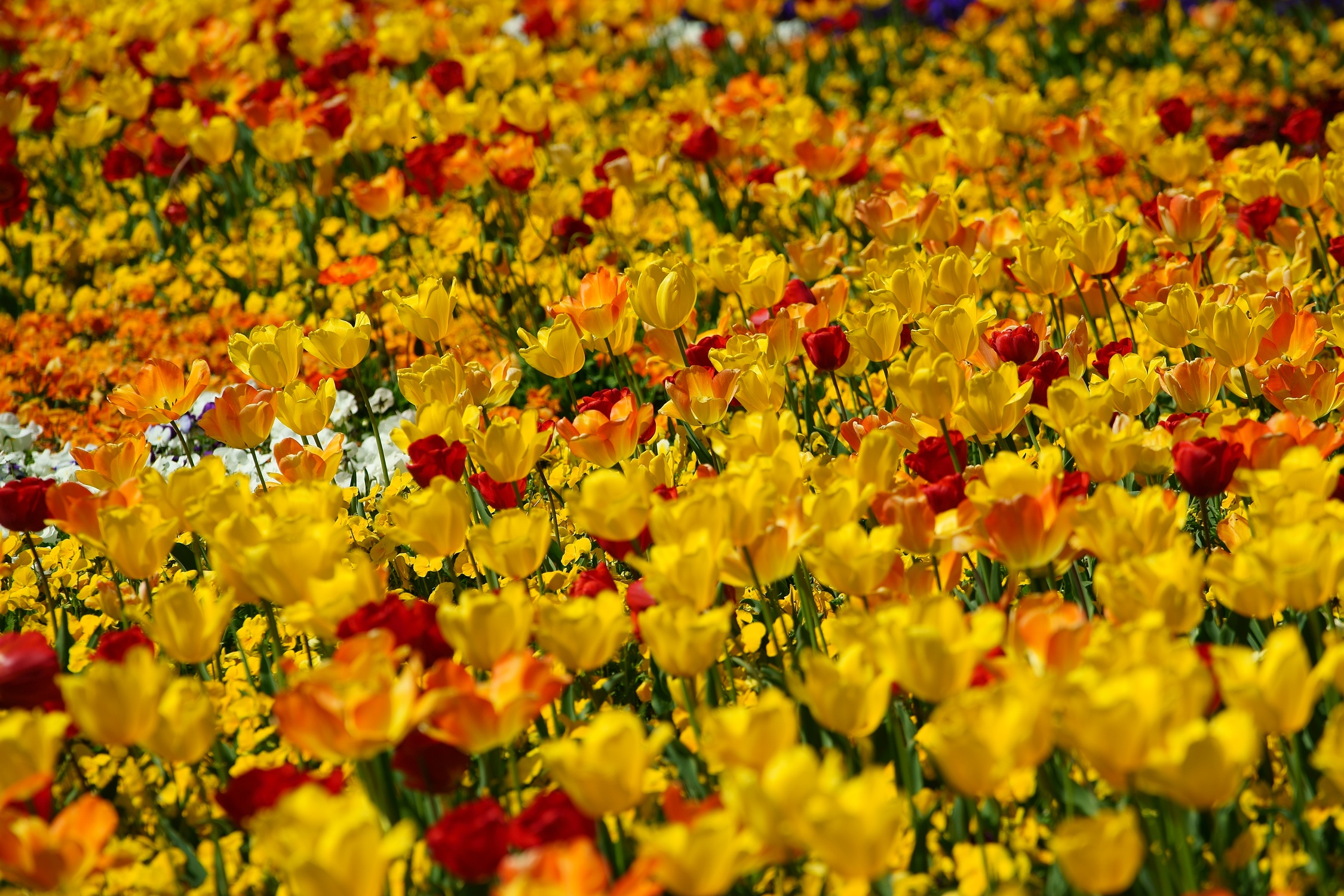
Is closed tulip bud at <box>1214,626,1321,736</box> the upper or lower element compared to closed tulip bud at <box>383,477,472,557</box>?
lower

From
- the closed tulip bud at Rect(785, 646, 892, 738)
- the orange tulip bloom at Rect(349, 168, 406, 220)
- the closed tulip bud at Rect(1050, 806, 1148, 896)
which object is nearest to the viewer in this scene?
the closed tulip bud at Rect(1050, 806, 1148, 896)

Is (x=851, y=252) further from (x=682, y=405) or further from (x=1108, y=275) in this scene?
(x=682, y=405)

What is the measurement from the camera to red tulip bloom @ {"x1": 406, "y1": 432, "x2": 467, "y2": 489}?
229 cm

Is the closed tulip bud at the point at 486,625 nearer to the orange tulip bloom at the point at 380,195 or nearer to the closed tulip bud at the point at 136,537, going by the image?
the closed tulip bud at the point at 136,537

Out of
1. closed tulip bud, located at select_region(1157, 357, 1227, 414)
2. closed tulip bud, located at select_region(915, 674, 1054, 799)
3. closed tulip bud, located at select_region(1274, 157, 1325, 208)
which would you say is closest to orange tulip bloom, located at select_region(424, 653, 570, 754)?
closed tulip bud, located at select_region(915, 674, 1054, 799)

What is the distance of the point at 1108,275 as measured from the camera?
301 centimetres

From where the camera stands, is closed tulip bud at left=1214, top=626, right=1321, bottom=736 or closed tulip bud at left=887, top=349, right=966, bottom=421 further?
closed tulip bud at left=887, top=349, right=966, bottom=421

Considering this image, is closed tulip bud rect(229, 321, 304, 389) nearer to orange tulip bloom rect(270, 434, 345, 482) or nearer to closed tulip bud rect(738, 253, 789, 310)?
orange tulip bloom rect(270, 434, 345, 482)

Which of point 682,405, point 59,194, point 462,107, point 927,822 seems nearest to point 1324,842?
point 927,822

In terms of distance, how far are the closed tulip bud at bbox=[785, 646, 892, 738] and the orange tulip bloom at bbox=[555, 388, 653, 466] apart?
917 mm

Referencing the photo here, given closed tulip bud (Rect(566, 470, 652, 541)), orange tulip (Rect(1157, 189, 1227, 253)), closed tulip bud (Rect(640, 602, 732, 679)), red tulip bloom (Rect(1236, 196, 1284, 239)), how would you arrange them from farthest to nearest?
red tulip bloom (Rect(1236, 196, 1284, 239)) → orange tulip (Rect(1157, 189, 1227, 253)) → closed tulip bud (Rect(566, 470, 652, 541)) → closed tulip bud (Rect(640, 602, 732, 679))

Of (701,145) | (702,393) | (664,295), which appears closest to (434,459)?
(702,393)

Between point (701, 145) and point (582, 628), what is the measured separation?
9.32 feet

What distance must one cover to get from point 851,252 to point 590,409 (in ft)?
8.29
